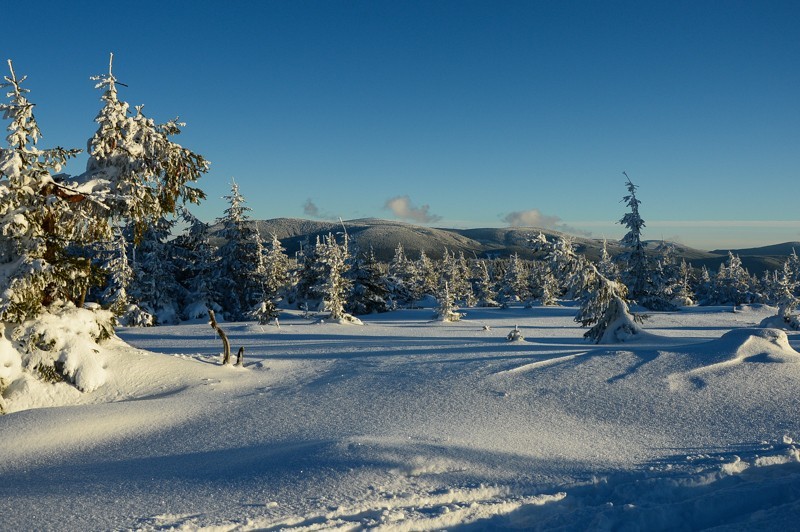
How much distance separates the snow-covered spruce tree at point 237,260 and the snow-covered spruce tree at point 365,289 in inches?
327

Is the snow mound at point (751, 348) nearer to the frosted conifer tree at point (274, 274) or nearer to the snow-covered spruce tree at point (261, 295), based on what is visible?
the snow-covered spruce tree at point (261, 295)

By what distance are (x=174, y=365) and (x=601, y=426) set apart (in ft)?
29.4

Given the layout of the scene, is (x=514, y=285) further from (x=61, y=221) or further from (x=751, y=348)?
(x=61, y=221)

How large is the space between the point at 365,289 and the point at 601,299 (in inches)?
1005

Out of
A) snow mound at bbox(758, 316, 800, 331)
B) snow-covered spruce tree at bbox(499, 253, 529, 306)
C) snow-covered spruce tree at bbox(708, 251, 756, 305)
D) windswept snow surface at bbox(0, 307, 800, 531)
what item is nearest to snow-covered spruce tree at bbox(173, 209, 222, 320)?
windswept snow surface at bbox(0, 307, 800, 531)

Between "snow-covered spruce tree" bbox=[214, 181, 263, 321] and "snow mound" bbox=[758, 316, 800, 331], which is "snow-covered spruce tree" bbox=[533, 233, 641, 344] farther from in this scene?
"snow-covered spruce tree" bbox=[214, 181, 263, 321]

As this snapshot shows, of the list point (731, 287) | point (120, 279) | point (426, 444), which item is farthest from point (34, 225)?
point (731, 287)

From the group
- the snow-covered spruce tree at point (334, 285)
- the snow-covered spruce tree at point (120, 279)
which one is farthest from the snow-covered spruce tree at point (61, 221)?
the snow-covered spruce tree at point (120, 279)

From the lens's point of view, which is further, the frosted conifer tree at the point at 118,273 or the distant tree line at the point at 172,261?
the frosted conifer tree at the point at 118,273

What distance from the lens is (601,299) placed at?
15.5 m

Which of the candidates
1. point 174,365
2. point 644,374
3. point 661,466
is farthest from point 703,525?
point 174,365

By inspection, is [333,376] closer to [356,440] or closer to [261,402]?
[261,402]

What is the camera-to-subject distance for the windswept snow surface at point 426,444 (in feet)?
15.9

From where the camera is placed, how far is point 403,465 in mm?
5770
